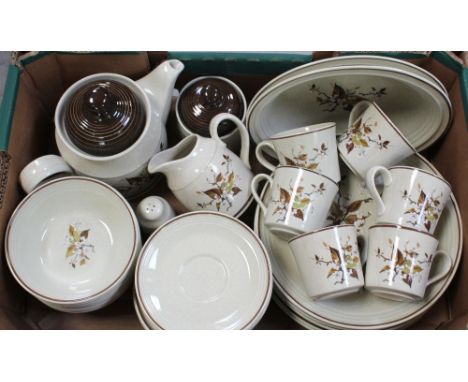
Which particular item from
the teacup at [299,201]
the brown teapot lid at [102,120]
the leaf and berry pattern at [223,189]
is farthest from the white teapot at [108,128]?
the teacup at [299,201]

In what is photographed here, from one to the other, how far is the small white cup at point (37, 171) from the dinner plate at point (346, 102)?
31 cm

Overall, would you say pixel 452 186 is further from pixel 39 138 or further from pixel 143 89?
pixel 39 138

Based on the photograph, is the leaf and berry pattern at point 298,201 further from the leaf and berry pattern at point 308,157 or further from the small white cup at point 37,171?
the small white cup at point 37,171

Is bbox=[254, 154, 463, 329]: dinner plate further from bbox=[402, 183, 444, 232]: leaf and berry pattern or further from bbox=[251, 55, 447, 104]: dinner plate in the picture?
bbox=[251, 55, 447, 104]: dinner plate

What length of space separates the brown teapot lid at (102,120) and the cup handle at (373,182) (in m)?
0.35

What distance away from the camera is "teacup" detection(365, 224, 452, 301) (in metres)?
0.65

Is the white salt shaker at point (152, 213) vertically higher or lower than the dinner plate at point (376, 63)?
lower

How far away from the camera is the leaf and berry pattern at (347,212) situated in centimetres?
76

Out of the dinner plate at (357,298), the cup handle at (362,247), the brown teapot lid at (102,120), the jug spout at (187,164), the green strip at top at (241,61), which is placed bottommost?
the dinner plate at (357,298)

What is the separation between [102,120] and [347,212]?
0.41 meters

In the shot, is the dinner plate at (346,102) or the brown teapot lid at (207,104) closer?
the dinner plate at (346,102)

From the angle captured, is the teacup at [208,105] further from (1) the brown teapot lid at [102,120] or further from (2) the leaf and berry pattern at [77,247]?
(2) the leaf and berry pattern at [77,247]

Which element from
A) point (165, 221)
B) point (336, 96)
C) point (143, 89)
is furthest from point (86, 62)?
point (336, 96)

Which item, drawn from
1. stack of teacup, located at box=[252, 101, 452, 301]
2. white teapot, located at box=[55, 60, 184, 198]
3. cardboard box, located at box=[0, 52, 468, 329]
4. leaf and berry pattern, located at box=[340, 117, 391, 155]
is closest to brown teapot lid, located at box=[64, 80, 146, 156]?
white teapot, located at box=[55, 60, 184, 198]
